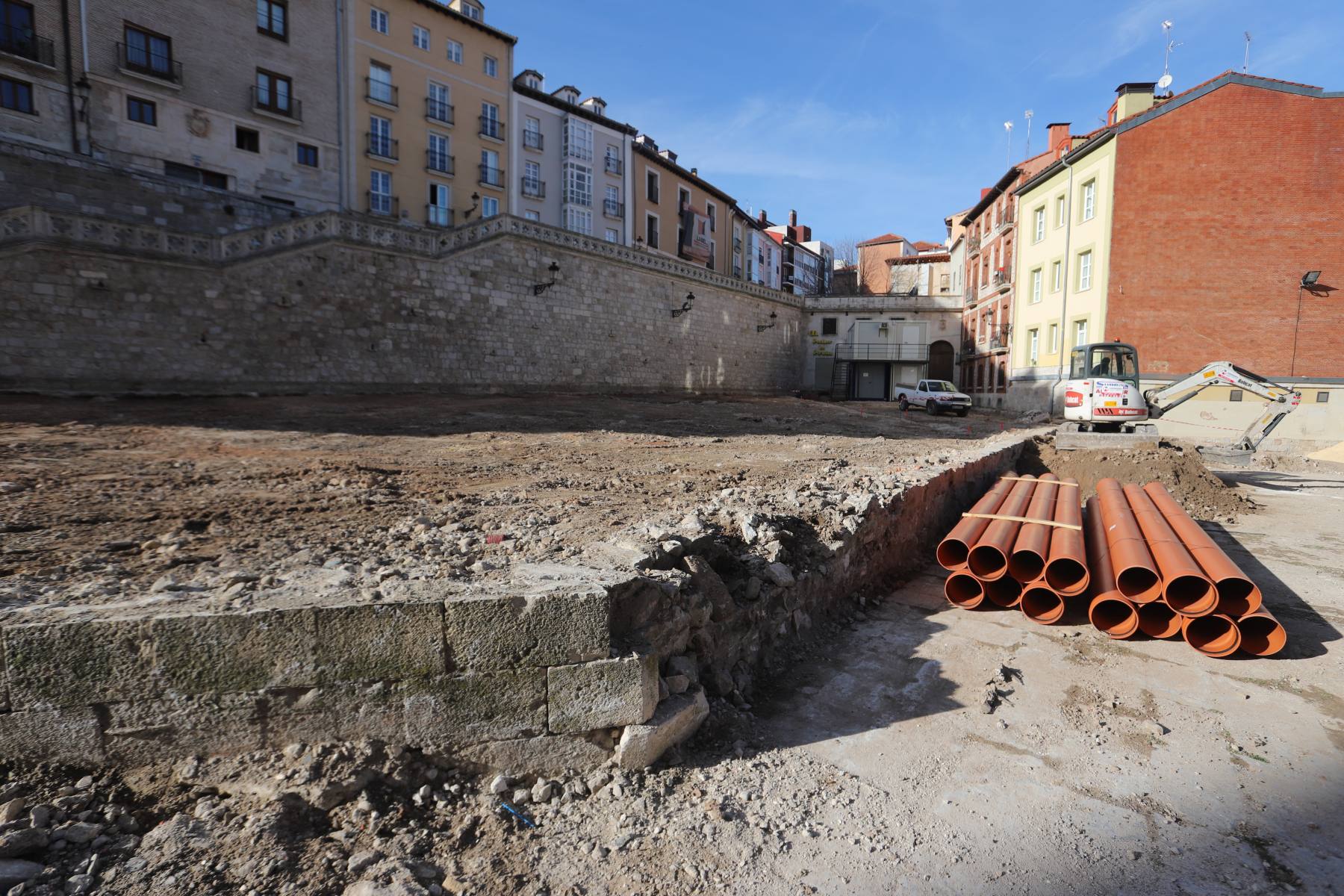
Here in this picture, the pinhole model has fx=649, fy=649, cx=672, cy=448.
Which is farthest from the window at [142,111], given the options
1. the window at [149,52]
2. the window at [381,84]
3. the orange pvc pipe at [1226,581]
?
the orange pvc pipe at [1226,581]

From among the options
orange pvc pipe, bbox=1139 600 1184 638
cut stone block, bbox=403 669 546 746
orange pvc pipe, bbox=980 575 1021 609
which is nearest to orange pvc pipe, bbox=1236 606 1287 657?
orange pvc pipe, bbox=1139 600 1184 638

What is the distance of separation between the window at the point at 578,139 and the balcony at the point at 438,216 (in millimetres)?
8073

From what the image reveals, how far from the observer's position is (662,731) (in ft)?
10.4

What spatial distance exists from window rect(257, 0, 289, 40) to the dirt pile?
28.9 metres

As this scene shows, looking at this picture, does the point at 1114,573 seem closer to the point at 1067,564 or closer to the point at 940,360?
the point at 1067,564

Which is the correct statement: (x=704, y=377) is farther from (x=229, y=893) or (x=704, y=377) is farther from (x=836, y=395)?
(x=229, y=893)

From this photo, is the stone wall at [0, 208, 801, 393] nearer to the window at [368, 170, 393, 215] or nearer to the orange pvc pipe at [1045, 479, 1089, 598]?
the window at [368, 170, 393, 215]

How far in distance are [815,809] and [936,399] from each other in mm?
26205

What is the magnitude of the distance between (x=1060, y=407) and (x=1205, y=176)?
352 inches

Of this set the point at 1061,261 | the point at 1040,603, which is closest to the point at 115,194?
the point at 1040,603

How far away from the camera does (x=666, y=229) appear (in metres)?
40.8

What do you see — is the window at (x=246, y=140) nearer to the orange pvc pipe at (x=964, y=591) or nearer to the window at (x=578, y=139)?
the window at (x=578, y=139)

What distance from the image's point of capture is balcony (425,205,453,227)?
2948 cm

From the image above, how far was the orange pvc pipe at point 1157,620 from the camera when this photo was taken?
4965 millimetres
